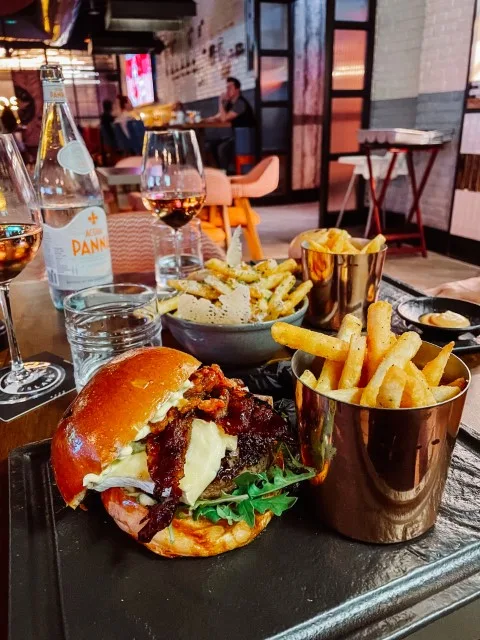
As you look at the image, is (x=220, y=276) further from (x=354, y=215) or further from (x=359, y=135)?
(x=354, y=215)

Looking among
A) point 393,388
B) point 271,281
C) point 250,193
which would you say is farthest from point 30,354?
point 250,193

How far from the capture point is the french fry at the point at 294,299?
3.58 ft

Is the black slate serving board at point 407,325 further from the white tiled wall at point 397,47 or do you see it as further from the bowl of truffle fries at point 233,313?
the white tiled wall at point 397,47

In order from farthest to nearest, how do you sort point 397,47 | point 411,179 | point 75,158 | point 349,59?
point 349,59 → point 397,47 → point 411,179 → point 75,158

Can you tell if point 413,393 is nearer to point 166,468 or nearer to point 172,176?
point 166,468

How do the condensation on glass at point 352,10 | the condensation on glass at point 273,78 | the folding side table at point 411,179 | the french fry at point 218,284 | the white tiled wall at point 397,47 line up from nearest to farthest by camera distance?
the french fry at point 218,284
the folding side table at point 411,179
the white tiled wall at point 397,47
the condensation on glass at point 352,10
the condensation on glass at point 273,78

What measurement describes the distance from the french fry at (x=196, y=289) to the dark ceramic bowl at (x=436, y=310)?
1.49 feet

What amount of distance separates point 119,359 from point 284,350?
1.64 feet

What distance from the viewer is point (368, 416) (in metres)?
0.62

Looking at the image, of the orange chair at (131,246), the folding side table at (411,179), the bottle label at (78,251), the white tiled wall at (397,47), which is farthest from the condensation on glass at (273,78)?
the bottle label at (78,251)

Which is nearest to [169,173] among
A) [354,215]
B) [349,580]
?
[349,580]

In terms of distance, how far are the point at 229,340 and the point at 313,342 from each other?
0.32 m

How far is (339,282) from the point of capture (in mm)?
1242

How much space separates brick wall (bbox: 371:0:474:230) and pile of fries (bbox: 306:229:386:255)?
4.73 metres
